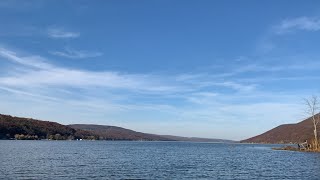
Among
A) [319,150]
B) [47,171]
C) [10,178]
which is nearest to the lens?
[10,178]

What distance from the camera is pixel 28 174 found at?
5053 cm

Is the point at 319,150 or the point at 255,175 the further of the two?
the point at 319,150

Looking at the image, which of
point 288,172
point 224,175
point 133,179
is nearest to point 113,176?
point 133,179

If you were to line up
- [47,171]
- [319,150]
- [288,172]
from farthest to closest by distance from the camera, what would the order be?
[319,150]
[288,172]
[47,171]

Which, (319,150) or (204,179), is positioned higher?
(319,150)

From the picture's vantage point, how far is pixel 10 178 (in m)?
45.8

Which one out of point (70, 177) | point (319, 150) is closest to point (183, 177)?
point (70, 177)

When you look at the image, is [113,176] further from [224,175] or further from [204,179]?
[224,175]

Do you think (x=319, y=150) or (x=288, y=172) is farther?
(x=319, y=150)

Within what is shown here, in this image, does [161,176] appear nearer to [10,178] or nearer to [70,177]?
[70,177]

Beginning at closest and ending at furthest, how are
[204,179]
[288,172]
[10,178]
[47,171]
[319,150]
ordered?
1. [10,178]
2. [204,179]
3. [47,171]
4. [288,172]
5. [319,150]

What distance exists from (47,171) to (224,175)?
25994 millimetres

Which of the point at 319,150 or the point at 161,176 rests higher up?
the point at 319,150

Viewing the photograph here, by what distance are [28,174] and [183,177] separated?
69.1 ft
